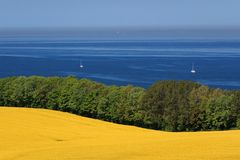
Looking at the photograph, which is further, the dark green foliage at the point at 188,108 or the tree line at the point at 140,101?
the tree line at the point at 140,101

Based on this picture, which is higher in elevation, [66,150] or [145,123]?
[66,150]

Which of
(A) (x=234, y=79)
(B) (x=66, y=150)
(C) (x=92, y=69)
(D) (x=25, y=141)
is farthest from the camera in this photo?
(C) (x=92, y=69)

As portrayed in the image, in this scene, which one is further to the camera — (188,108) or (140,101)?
(140,101)

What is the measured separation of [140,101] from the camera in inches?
1748

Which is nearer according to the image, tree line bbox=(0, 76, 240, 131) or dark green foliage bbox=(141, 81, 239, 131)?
Result: dark green foliage bbox=(141, 81, 239, 131)

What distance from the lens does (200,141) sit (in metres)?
15.8

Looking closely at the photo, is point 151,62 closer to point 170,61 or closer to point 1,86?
point 170,61

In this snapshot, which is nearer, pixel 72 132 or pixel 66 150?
pixel 66 150

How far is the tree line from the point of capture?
135ft

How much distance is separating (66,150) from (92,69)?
12180 centimetres

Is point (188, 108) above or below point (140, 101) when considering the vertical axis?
below

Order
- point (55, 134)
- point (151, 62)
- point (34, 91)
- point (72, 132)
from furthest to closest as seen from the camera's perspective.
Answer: point (151, 62), point (34, 91), point (72, 132), point (55, 134)

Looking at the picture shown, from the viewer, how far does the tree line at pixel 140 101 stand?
1625 inches

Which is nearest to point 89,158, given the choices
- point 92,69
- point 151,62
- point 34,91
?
point 34,91
